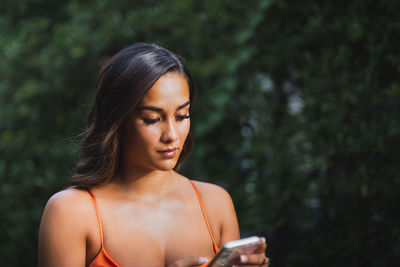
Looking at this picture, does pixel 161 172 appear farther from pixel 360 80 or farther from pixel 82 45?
pixel 82 45

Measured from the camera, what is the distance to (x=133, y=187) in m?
2.19

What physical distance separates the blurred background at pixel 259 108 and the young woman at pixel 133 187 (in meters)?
0.46

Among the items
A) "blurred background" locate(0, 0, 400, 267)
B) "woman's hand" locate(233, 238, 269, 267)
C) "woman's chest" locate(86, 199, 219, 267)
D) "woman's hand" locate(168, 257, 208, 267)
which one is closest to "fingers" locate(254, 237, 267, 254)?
"woman's hand" locate(233, 238, 269, 267)

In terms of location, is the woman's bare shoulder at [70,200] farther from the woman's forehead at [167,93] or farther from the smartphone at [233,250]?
the smartphone at [233,250]

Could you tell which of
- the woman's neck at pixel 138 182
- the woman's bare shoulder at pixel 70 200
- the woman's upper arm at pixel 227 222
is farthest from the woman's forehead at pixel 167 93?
the woman's upper arm at pixel 227 222

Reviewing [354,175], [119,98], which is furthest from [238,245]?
[354,175]

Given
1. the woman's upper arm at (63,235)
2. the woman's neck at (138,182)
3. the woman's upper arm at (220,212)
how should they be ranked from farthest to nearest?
the woman's upper arm at (220,212)
the woman's neck at (138,182)
the woman's upper arm at (63,235)

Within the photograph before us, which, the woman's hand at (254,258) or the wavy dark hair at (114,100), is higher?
the wavy dark hair at (114,100)

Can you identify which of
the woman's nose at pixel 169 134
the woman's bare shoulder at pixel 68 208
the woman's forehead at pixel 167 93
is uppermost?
the woman's forehead at pixel 167 93

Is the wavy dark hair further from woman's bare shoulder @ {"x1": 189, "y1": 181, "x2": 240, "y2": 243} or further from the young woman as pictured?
woman's bare shoulder @ {"x1": 189, "y1": 181, "x2": 240, "y2": 243}

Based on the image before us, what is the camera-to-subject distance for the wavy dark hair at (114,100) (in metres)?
2.00

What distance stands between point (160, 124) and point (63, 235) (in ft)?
1.94

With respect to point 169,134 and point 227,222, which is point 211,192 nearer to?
point 227,222

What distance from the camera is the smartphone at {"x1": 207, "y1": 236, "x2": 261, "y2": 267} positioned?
171 cm
